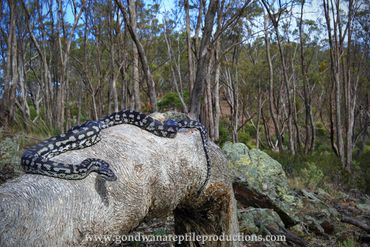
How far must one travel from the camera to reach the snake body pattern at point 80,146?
3055 millimetres

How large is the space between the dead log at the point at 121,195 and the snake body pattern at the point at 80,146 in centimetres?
6

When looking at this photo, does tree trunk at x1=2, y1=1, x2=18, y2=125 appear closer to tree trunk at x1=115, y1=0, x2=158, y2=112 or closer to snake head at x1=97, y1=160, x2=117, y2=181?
tree trunk at x1=115, y1=0, x2=158, y2=112

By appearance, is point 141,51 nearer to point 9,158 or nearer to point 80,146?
point 9,158

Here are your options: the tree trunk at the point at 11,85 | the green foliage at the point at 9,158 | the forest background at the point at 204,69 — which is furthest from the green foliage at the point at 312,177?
the tree trunk at the point at 11,85

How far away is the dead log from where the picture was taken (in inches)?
109

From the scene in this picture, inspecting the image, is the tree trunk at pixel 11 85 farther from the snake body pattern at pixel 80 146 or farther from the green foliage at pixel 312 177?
the green foliage at pixel 312 177

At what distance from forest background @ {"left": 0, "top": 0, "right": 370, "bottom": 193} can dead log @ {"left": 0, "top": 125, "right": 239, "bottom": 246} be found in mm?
4292

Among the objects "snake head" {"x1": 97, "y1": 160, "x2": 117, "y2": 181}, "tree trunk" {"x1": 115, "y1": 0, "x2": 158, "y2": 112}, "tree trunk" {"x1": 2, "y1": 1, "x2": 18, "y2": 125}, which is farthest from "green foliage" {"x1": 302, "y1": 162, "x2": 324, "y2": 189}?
"snake head" {"x1": 97, "y1": 160, "x2": 117, "y2": 181}

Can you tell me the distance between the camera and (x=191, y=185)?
177 inches

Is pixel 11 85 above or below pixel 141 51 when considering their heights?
below

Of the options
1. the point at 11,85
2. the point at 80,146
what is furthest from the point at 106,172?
the point at 11,85

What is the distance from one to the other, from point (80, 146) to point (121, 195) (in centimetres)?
54

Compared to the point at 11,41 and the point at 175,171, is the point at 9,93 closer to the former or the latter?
the point at 11,41

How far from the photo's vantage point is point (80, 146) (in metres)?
3.50
